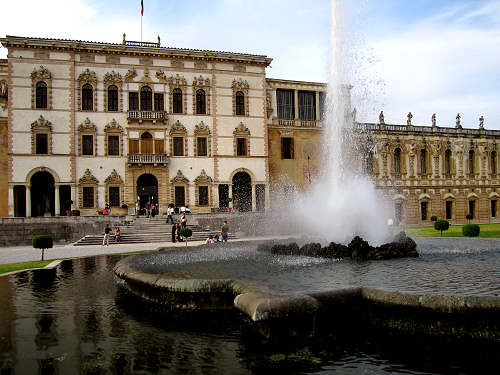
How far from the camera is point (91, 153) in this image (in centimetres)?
3566

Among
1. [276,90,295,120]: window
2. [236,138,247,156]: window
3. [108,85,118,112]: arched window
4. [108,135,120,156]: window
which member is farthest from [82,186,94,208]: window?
[276,90,295,120]: window

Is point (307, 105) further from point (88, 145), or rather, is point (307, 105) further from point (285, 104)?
point (88, 145)

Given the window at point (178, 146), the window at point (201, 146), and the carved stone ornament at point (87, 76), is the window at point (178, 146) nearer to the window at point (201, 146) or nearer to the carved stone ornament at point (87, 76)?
the window at point (201, 146)

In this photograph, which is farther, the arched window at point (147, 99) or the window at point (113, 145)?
the arched window at point (147, 99)

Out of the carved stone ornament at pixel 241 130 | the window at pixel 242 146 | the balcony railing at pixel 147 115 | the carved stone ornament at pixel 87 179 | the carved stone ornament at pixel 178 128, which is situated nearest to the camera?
the carved stone ornament at pixel 87 179

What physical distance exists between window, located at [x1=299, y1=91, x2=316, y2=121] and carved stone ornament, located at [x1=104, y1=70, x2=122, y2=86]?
56.3 feet

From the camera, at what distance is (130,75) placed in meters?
36.2

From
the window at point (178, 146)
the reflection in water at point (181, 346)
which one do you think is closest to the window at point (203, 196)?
the window at point (178, 146)

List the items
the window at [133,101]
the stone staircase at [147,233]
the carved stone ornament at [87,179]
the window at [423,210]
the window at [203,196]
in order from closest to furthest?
the stone staircase at [147,233]
the carved stone ornament at [87,179]
the window at [133,101]
the window at [203,196]
the window at [423,210]

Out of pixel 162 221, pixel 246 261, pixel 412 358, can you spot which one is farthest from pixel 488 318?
pixel 162 221

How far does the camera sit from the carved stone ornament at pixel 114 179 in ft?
117

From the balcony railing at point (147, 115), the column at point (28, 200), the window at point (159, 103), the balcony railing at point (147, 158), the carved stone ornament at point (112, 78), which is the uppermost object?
the carved stone ornament at point (112, 78)

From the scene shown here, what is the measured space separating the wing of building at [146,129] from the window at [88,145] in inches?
3.3

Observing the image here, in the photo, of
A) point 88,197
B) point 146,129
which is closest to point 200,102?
point 146,129
